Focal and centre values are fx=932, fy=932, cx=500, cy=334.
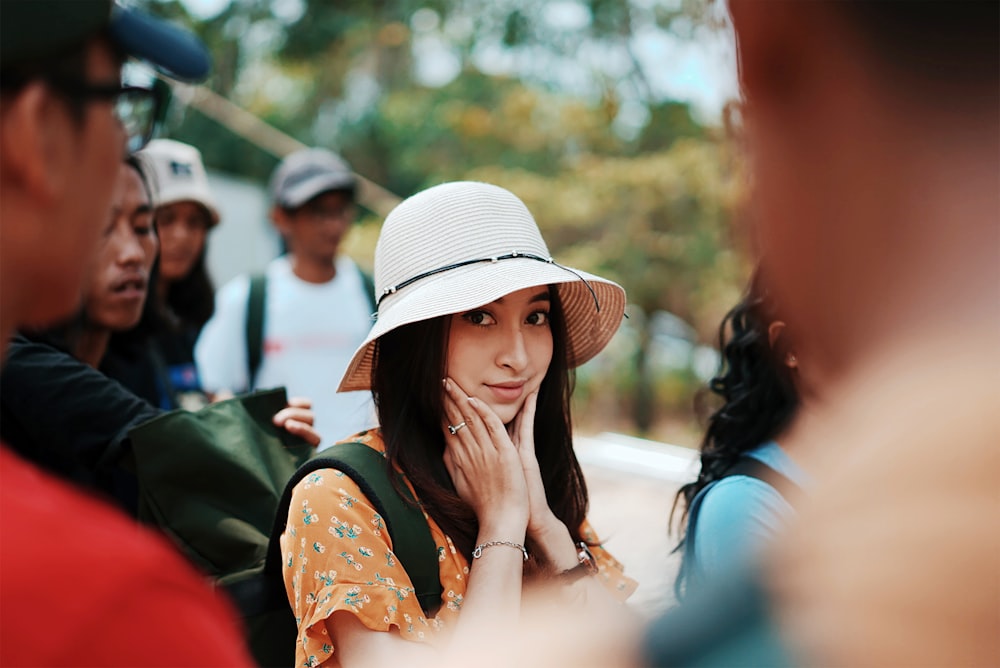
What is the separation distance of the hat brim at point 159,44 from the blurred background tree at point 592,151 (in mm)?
8390

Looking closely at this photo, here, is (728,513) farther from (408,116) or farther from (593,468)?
(408,116)

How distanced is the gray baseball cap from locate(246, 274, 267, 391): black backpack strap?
67 cm

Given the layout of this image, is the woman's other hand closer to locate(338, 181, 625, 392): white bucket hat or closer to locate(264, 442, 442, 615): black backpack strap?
locate(338, 181, 625, 392): white bucket hat

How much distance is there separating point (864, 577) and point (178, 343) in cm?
307

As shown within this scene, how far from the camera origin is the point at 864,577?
1.96 ft

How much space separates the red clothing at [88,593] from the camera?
→ 77cm

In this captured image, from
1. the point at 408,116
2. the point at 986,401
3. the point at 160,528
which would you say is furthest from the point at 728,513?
the point at 408,116

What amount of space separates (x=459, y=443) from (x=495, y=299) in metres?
0.33

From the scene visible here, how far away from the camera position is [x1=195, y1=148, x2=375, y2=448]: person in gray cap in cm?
387

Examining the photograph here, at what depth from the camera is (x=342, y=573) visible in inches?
66.8

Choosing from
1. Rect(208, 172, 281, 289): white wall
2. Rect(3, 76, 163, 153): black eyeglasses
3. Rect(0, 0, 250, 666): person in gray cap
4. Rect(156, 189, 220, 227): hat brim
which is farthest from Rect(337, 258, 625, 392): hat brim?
Rect(208, 172, 281, 289): white wall

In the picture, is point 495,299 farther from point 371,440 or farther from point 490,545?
point 490,545

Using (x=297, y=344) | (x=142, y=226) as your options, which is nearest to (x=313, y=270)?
(x=297, y=344)

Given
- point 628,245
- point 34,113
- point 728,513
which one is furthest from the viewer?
point 628,245
